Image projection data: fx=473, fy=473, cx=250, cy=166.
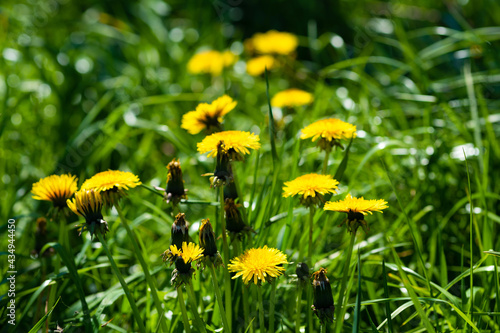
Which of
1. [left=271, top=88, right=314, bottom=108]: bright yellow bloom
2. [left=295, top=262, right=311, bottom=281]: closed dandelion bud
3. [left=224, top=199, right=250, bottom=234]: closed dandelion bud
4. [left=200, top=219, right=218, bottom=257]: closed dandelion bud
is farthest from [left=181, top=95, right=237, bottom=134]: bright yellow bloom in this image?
[left=271, top=88, right=314, bottom=108]: bright yellow bloom

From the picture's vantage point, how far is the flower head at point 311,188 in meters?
1.08

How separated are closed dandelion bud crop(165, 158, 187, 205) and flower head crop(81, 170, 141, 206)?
98mm

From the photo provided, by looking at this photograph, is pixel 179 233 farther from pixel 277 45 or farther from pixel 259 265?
pixel 277 45

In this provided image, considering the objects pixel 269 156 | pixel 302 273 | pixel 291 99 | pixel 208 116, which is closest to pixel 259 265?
pixel 302 273

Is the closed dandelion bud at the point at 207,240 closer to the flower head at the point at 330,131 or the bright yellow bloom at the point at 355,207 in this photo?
the bright yellow bloom at the point at 355,207

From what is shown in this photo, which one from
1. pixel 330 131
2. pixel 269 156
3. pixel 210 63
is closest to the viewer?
pixel 330 131

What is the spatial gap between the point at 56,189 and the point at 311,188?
665mm

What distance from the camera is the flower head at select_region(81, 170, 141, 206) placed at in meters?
1.08

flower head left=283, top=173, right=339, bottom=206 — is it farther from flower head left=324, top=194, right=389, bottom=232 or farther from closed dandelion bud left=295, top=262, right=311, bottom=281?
closed dandelion bud left=295, top=262, right=311, bottom=281

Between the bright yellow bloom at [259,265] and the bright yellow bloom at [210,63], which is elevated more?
the bright yellow bloom at [210,63]

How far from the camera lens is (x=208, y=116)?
1.35m

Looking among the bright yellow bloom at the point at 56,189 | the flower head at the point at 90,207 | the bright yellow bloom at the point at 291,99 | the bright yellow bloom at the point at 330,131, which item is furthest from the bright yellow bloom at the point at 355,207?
the bright yellow bloom at the point at 291,99

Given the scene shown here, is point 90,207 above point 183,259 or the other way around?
above

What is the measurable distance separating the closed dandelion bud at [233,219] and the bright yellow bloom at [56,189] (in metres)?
0.41
